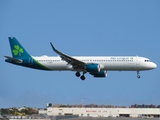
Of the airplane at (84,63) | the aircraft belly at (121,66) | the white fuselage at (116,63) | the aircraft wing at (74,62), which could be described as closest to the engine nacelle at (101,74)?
the airplane at (84,63)

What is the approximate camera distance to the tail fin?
9631 cm

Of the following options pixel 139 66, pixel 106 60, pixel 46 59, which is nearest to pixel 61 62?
pixel 46 59

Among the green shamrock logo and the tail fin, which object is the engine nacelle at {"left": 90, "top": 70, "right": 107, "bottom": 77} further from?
the green shamrock logo

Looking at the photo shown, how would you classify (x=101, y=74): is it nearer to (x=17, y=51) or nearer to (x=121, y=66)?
(x=121, y=66)

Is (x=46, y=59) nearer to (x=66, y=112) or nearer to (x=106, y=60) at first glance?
(x=106, y=60)

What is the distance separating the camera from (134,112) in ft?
492

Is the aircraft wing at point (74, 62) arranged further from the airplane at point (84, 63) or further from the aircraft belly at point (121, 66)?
the aircraft belly at point (121, 66)

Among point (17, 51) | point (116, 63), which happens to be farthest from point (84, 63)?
point (17, 51)

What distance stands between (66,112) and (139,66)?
7369 centimetres

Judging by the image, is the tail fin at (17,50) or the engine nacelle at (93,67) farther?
the tail fin at (17,50)

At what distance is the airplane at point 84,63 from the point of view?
87312 millimetres

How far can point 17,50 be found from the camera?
98.6m

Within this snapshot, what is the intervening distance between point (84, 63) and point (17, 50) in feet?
61.4

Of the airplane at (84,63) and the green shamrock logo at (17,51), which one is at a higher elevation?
the green shamrock logo at (17,51)
